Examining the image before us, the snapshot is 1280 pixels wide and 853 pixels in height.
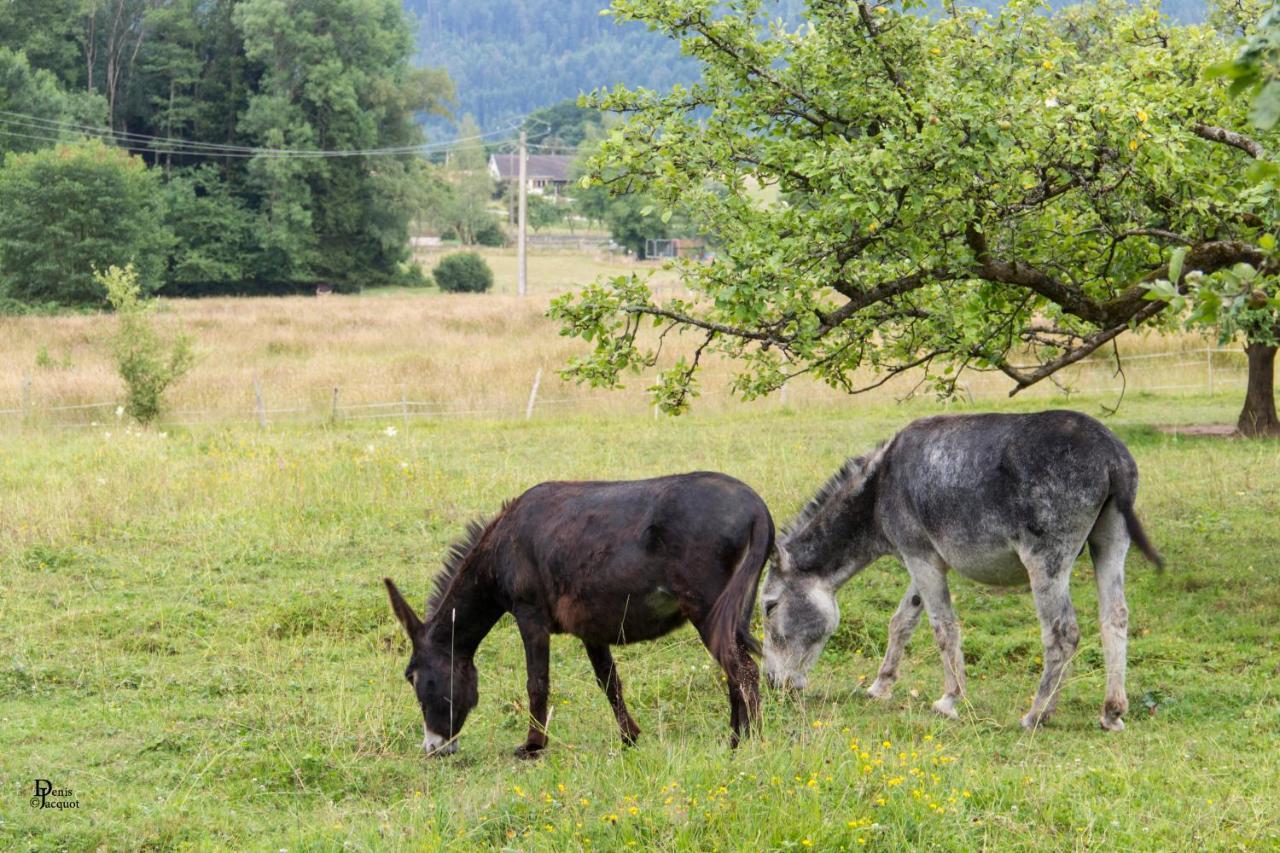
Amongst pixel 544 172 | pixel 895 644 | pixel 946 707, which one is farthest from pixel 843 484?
pixel 544 172

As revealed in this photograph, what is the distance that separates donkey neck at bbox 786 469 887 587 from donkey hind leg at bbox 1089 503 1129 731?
4.84ft

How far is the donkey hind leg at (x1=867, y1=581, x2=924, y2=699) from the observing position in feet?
27.8

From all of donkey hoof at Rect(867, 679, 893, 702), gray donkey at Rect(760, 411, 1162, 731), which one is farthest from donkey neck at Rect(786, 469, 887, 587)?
donkey hoof at Rect(867, 679, 893, 702)

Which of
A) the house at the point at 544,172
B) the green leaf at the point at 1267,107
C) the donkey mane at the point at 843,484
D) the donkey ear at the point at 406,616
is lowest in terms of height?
the donkey ear at the point at 406,616

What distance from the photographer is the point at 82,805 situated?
6.46 metres

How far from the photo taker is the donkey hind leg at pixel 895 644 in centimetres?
848

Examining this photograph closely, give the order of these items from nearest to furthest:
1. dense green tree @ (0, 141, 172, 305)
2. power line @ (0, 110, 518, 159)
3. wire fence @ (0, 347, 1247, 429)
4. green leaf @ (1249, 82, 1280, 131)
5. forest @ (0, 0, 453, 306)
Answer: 1. green leaf @ (1249, 82, 1280, 131)
2. wire fence @ (0, 347, 1247, 429)
3. dense green tree @ (0, 141, 172, 305)
4. power line @ (0, 110, 518, 159)
5. forest @ (0, 0, 453, 306)

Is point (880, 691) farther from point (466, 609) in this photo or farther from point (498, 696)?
point (466, 609)

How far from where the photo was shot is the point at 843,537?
8.70 metres

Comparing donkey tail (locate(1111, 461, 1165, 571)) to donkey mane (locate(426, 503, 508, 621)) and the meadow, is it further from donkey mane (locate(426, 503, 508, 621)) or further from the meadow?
donkey mane (locate(426, 503, 508, 621))

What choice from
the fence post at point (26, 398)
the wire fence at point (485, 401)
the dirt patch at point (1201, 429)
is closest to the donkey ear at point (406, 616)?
the wire fence at point (485, 401)

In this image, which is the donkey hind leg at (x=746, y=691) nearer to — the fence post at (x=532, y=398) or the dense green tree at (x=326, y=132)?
the fence post at (x=532, y=398)

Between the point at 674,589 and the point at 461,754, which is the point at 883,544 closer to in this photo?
the point at 674,589

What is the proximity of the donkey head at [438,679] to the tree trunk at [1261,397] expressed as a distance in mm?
15964
